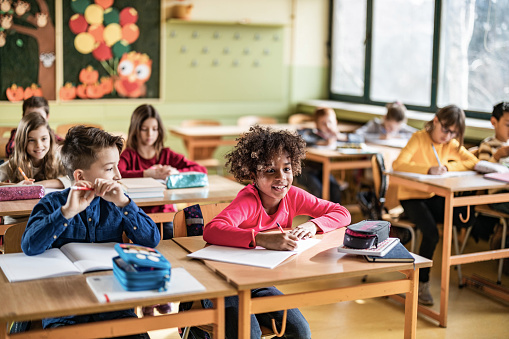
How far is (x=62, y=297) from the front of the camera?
168 cm

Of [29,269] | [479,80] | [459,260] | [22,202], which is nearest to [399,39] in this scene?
[479,80]

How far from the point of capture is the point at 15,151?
334cm

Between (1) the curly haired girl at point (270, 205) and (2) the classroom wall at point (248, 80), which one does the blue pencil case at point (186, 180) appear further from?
(2) the classroom wall at point (248, 80)

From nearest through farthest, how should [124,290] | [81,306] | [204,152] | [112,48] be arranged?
[81,306]
[124,290]
[204,152]
[112,48]

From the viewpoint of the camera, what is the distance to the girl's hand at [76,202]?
1.96 metres

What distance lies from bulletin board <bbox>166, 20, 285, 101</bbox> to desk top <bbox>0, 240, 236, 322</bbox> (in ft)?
17.4

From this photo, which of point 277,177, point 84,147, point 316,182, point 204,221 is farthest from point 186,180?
point 316,182

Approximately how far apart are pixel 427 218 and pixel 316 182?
1610 mm

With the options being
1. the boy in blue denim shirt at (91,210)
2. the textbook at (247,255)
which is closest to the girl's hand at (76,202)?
the boy in blue denim shirt at (91,210)

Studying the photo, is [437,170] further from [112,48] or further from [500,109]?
[112,48]

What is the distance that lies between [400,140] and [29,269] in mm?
3985

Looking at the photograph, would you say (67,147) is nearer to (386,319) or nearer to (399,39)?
(386,319)

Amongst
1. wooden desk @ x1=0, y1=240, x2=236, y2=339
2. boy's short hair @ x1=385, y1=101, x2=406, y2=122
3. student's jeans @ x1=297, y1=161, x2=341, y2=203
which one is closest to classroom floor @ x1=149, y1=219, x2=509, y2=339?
wooden desk @ x1=0, y1=240, x2=236, y2=339

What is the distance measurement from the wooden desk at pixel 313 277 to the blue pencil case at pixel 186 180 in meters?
1.09
